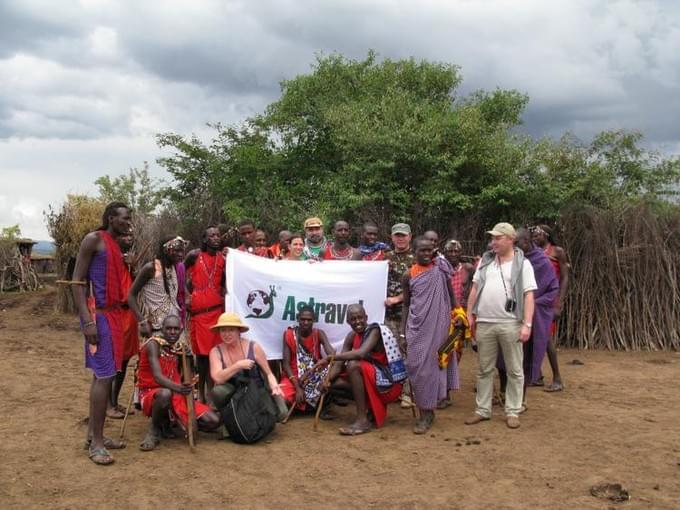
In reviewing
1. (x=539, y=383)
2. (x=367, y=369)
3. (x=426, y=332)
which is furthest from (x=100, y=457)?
(x=539, y=383)

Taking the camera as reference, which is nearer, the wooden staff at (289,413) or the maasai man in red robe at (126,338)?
the maasai man in red robe at (126,338)

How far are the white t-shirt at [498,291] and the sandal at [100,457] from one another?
3.30 m

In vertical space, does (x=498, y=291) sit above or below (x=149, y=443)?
above

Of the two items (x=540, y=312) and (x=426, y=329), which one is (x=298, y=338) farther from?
(x=540, y=312)

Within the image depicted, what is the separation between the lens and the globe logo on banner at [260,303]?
263 inches

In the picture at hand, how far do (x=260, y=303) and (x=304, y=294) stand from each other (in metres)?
0.47

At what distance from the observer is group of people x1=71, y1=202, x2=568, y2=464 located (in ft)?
15.8

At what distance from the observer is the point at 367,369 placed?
18.6ft

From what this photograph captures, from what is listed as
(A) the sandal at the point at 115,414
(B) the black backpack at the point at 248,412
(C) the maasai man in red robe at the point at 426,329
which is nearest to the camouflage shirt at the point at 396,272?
(C) the maasai man in red robe at the point at 426,329

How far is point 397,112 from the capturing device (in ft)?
39.8

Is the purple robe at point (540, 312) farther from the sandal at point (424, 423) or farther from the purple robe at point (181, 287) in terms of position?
the purple robe at point (181, 287)

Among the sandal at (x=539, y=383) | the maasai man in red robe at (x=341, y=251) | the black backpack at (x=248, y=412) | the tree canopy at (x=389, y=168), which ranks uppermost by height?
the tree canopy at (x=389, y=168)

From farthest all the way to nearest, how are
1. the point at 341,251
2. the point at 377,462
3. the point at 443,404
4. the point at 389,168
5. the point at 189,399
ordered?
the point at 389,168 → the point at 341,251 → the point at 443,404 → the point at 189,399 → the point at 377,462

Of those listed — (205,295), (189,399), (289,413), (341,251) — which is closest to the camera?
(189,399)
